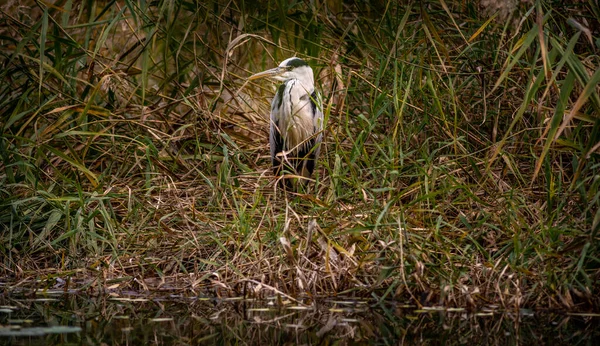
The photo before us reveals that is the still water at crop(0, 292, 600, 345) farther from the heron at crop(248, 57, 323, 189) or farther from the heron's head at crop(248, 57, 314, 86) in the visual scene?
the heron's head at crop(248, 57, 314, 86)

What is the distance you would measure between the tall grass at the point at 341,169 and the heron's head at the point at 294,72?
197 mm

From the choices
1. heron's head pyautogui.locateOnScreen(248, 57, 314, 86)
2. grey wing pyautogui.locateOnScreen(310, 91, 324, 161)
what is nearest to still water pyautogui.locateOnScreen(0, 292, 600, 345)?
grey wing pyautogui.locateOnScreen(310, 91, 324, 161)

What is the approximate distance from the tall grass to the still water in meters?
0.16

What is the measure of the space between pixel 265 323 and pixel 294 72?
2.61 m

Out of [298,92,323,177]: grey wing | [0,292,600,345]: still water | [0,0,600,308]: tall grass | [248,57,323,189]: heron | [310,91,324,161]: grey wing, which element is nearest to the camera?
[0,292,600,345]: still water

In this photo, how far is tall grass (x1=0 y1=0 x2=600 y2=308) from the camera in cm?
A: 374

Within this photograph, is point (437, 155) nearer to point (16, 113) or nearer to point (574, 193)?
point (574, 193)

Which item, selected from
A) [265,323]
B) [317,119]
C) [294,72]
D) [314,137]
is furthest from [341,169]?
[265,323]

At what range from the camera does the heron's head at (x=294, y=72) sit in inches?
219

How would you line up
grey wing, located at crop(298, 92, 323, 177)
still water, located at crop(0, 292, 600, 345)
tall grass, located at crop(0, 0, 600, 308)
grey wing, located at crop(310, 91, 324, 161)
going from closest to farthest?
still water, located at crop(0, 292, 600, 345), tall grass, located at crop(0, 0, 600, 308), grey wing, located at crop(310, 91, 324, 161), grey wing, located at crop(298, 92, 323, 177)

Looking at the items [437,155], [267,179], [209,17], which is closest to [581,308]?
[437,155]

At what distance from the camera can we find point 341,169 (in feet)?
16.5

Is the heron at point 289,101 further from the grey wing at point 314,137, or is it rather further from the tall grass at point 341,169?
the tall grass at point 341,169

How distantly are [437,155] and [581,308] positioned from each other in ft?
5.69
